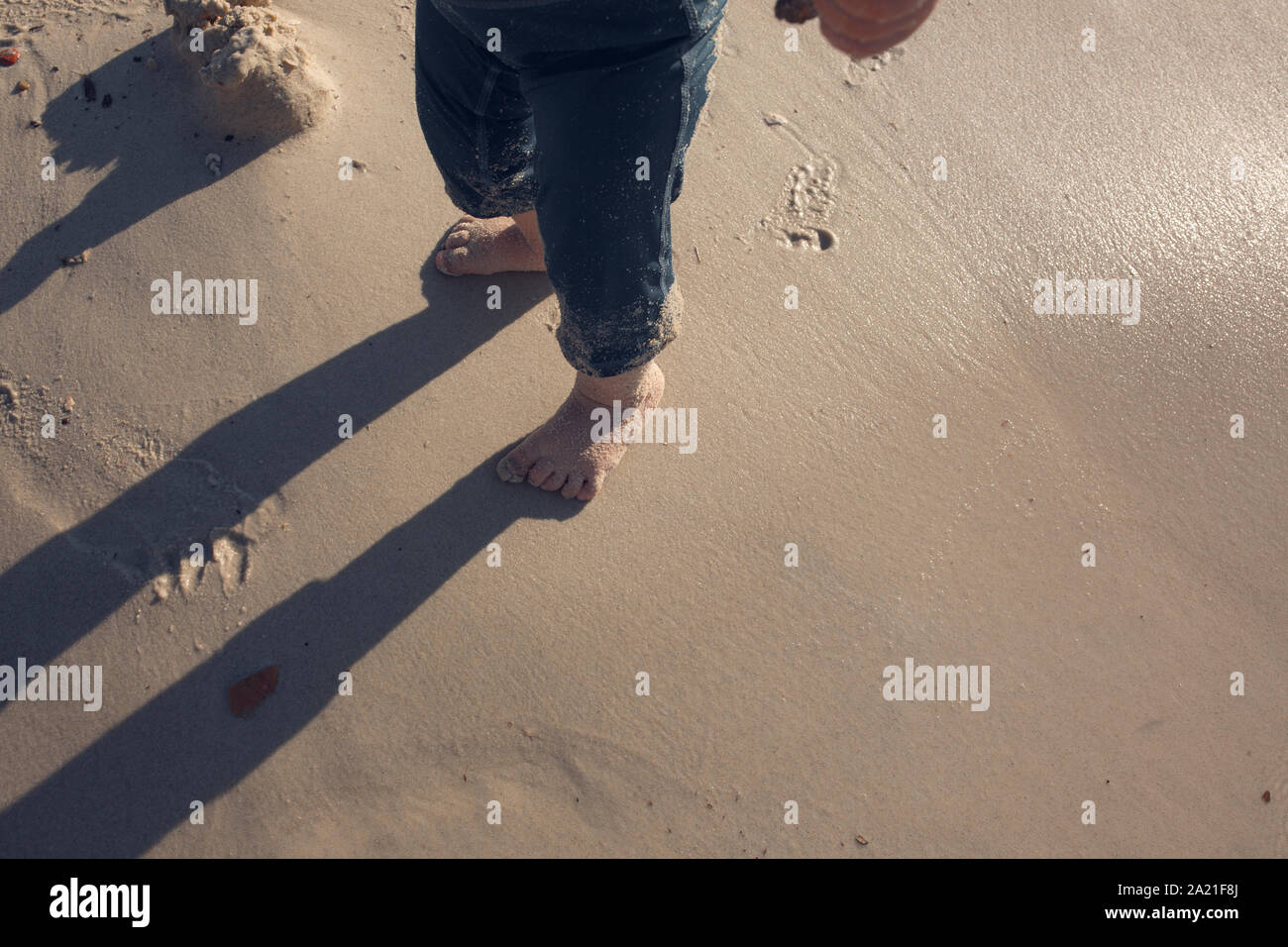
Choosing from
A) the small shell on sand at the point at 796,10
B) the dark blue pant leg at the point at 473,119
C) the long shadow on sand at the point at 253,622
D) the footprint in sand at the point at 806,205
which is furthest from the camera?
the footprint in sand at the point at 806,205

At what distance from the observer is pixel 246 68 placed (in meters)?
2.17

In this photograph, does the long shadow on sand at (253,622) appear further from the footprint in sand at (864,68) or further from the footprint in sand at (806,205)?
the footprint in sand at (864,68)

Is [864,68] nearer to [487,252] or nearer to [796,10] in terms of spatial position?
[487,252]

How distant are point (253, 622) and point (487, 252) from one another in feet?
3.28

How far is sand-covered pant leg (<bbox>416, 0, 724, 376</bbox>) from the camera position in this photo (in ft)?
3.92

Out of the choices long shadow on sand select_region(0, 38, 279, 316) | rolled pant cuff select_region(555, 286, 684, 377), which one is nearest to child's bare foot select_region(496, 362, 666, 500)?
rolled pant cuff select_region(555, 286, 684, 377)

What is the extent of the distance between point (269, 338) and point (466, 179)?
2.26ft

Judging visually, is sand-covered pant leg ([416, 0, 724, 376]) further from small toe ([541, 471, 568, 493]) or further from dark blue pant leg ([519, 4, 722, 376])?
small toe ([541, 471, 568, 493])

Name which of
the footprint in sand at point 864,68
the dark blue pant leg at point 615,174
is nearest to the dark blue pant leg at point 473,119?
the dark blue pant leg at point 615,174

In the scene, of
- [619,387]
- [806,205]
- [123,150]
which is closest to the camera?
[619,387]

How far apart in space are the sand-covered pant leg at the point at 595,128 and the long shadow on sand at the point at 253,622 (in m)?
0.52

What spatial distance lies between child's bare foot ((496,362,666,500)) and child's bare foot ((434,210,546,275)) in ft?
1.37

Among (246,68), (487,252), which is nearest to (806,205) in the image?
(487,252)

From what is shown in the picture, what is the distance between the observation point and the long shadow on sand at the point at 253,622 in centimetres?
159
